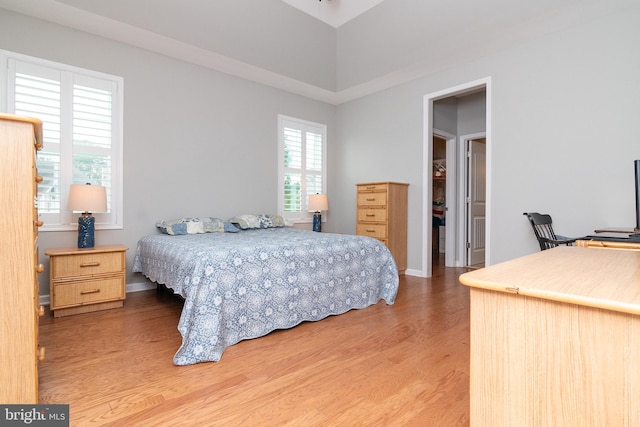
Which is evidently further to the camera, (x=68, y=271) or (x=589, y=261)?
(x=68, y=271)

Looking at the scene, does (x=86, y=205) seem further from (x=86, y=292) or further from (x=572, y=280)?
(x=572, y=280)

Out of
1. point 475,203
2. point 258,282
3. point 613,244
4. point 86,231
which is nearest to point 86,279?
point 86,231

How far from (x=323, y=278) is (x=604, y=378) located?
215 cm

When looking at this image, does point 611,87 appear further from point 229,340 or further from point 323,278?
point 229,340

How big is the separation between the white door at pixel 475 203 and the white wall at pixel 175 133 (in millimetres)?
3031

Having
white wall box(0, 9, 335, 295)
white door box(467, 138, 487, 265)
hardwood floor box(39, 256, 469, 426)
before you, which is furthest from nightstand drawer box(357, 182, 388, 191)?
hardwood floor box(39, 256, 469, 426)

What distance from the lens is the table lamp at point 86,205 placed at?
2.95 m

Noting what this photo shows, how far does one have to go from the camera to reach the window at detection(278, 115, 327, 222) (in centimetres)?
483

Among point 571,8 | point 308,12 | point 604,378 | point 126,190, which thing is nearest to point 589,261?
point 604,378

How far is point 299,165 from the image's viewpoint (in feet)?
16.6

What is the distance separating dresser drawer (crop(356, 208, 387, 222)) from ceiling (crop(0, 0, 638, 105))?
5.89ft

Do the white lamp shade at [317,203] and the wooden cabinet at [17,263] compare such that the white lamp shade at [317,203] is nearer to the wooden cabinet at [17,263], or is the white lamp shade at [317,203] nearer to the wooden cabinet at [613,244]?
the wooden cabinet at [613,244]

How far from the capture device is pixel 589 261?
1.06 m

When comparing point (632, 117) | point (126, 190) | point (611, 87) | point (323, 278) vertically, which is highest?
point (611, 87)
